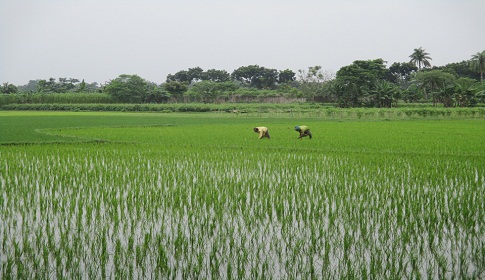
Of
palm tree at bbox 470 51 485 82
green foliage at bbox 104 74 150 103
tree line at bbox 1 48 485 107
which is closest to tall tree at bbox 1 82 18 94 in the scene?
tree line at bbox 1 48 485 107

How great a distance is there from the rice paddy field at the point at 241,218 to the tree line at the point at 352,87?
3151 cm

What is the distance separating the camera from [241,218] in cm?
447

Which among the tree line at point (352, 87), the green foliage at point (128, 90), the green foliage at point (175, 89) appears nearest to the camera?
the tree line at point (352, 87)

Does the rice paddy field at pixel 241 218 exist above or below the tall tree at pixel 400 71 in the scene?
below

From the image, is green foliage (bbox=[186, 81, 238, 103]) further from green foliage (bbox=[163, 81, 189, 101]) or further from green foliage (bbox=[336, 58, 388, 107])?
green foliage (bbox=[336, 58, 388, 107])

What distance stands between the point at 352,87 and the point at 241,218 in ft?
132

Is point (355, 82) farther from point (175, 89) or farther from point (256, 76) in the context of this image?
point (256, 76)

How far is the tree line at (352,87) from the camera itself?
4006 centimetres

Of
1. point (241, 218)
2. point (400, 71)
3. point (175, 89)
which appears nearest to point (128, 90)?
point (175, 89)

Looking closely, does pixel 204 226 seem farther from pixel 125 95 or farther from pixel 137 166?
pixel 125 95

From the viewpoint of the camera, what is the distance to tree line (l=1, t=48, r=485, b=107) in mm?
40062

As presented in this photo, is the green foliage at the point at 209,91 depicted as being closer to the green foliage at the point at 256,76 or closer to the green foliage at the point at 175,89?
the green foliage at the point at 175,89

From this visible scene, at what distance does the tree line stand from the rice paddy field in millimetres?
31510

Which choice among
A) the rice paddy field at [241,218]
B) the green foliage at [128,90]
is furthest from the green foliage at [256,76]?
A: the rice paddy field at [241,218]
